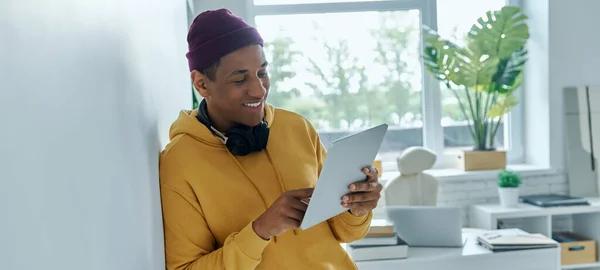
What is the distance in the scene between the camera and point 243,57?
3.85ft

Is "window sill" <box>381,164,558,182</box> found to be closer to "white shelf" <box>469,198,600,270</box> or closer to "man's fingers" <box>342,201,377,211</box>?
"white shelf" <box>469,198,600,270</box>

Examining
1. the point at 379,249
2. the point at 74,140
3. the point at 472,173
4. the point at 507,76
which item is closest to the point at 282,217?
the point at 74,140

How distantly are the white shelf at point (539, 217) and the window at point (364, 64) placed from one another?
1.58ft

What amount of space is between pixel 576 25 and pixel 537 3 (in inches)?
9.8

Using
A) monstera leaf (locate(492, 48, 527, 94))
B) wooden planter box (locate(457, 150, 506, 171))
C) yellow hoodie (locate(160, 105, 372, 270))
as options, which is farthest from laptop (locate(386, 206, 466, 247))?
yellow hoodie (locate(160, 105, 372, 270))

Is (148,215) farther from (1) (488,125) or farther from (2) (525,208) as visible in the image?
(1) (488,125)

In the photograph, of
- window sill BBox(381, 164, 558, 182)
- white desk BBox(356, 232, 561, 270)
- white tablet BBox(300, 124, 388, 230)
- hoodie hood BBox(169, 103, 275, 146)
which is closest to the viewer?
white tablet BBox(300, 124, 388, 230)

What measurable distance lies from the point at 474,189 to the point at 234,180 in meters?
2.34

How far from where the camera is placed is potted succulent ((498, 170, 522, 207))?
3014mm

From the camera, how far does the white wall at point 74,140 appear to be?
15.6 inches

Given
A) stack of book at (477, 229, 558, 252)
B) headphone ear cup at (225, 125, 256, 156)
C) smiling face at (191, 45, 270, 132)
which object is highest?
smiling face at (191, 45, 270, 132)

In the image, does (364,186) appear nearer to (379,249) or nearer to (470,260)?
(379,249)

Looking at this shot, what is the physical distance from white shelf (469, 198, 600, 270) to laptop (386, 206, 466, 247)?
0.55 m

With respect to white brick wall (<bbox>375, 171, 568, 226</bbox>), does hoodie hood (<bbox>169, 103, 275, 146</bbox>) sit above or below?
above
